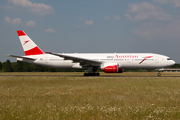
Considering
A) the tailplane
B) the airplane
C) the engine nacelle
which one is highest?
the tailplane

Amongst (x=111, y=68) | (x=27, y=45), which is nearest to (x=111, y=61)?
(x=111, y=68)

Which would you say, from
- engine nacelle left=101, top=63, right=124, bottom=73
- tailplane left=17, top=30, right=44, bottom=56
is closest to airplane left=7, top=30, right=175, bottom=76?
engine nacelle left=101, top=63, right=124, bottom=73

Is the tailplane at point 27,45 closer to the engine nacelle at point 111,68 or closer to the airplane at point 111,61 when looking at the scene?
Answer: the airplane at point 111,61

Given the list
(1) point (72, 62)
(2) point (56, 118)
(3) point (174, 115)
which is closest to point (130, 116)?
(3) point (174, 115)

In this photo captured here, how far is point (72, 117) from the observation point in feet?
17.4

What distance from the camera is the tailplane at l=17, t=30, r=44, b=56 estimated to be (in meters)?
31.8

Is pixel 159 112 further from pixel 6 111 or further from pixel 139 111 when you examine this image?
pixel 6 111

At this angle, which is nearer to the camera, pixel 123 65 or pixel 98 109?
pixel 98 109

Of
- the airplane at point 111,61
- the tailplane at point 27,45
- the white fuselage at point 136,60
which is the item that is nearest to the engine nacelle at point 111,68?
the airplane at point 111,61

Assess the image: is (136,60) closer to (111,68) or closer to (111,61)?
(111,61)

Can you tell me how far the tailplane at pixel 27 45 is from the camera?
31.8m

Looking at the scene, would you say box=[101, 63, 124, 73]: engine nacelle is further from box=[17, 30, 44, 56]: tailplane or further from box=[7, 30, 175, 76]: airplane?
box=[17, 30, 44, 56]: tailplane

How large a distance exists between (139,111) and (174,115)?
3.35 ft

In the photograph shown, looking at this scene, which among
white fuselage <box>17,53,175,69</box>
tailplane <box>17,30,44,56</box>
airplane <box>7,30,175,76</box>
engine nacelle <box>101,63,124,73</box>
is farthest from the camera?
tailplane <box>17,30,44,56</box>
